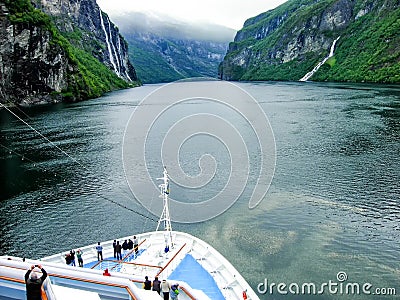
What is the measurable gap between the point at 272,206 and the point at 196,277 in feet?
63.5

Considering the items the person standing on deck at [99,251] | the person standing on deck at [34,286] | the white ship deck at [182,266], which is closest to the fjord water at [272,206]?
the white ship deck at [182,266]

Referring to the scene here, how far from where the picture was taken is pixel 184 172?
→ 2030 inches

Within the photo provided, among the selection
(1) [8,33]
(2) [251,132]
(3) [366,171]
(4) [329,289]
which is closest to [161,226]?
(4) [329,289]

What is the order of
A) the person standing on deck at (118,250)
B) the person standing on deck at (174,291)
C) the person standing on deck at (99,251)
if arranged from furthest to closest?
the person standing on deck at (99,251) → the person standing on deck at (118,250) → the person standing on deck at (174,291)

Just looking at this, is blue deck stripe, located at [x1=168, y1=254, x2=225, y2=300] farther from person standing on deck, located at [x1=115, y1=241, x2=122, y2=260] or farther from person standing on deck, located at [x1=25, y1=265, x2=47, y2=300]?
person standing on deck, located at [x1=25, y1=265, x2=47, y2=300]

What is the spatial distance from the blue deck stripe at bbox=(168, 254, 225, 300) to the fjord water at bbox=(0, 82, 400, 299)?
19.0 feet

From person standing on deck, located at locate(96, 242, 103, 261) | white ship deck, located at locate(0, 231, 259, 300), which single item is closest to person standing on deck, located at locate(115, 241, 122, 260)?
white ship deck, located at locate(0, 231, 259, 300)

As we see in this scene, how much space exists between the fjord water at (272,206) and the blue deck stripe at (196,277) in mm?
5781

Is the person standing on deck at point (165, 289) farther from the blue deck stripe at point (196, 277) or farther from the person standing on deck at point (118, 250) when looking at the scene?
the person standing on deck at point (118, 250)

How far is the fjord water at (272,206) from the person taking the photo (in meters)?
28.7

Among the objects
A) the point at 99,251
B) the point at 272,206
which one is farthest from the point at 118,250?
the point at 272,206

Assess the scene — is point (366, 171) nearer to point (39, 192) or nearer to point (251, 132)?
point (251, 132)

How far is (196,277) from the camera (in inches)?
835

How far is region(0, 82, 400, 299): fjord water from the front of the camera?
94.0 feet
